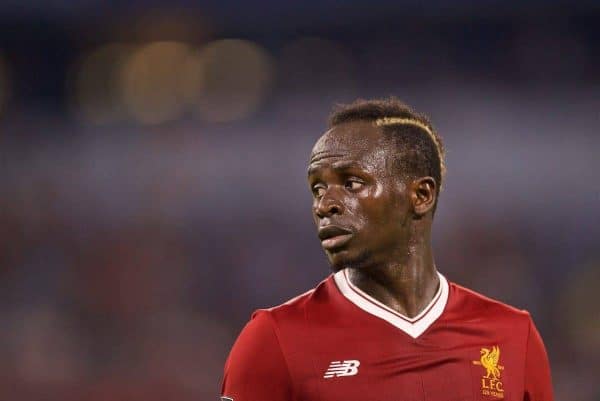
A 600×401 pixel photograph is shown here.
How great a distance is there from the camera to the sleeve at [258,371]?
6.57 ft

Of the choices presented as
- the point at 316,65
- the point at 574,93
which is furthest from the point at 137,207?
the point at 574,93

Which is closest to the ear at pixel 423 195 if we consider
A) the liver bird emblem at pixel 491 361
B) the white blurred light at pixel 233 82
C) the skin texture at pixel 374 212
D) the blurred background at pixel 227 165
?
the skin texture at pixel 374 212

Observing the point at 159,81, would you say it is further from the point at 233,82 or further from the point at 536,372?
the point at 536,372

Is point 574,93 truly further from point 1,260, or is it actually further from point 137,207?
point 1,260

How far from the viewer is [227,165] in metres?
6.14

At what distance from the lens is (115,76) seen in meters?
6.27

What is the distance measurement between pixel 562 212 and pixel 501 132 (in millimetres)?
690

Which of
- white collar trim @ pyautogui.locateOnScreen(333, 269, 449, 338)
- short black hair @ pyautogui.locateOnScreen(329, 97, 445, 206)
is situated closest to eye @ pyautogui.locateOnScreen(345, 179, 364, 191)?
short black hair @ pyautogui.locateOnScreen(329, 97, 445, 206)

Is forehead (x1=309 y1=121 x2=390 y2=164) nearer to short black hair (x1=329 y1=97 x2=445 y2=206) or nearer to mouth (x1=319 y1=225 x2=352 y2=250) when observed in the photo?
short black hair (x1=329 y1=97 x2=445 y2=206)

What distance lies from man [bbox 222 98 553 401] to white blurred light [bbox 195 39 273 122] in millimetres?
4047

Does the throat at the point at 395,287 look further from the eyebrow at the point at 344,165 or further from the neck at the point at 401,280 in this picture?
the eyebrow at the point at 344,165

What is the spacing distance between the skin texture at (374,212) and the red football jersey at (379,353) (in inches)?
2.3

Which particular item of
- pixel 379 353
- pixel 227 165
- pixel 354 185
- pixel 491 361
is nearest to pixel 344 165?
pixel 354 185

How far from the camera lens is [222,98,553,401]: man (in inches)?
80.2
